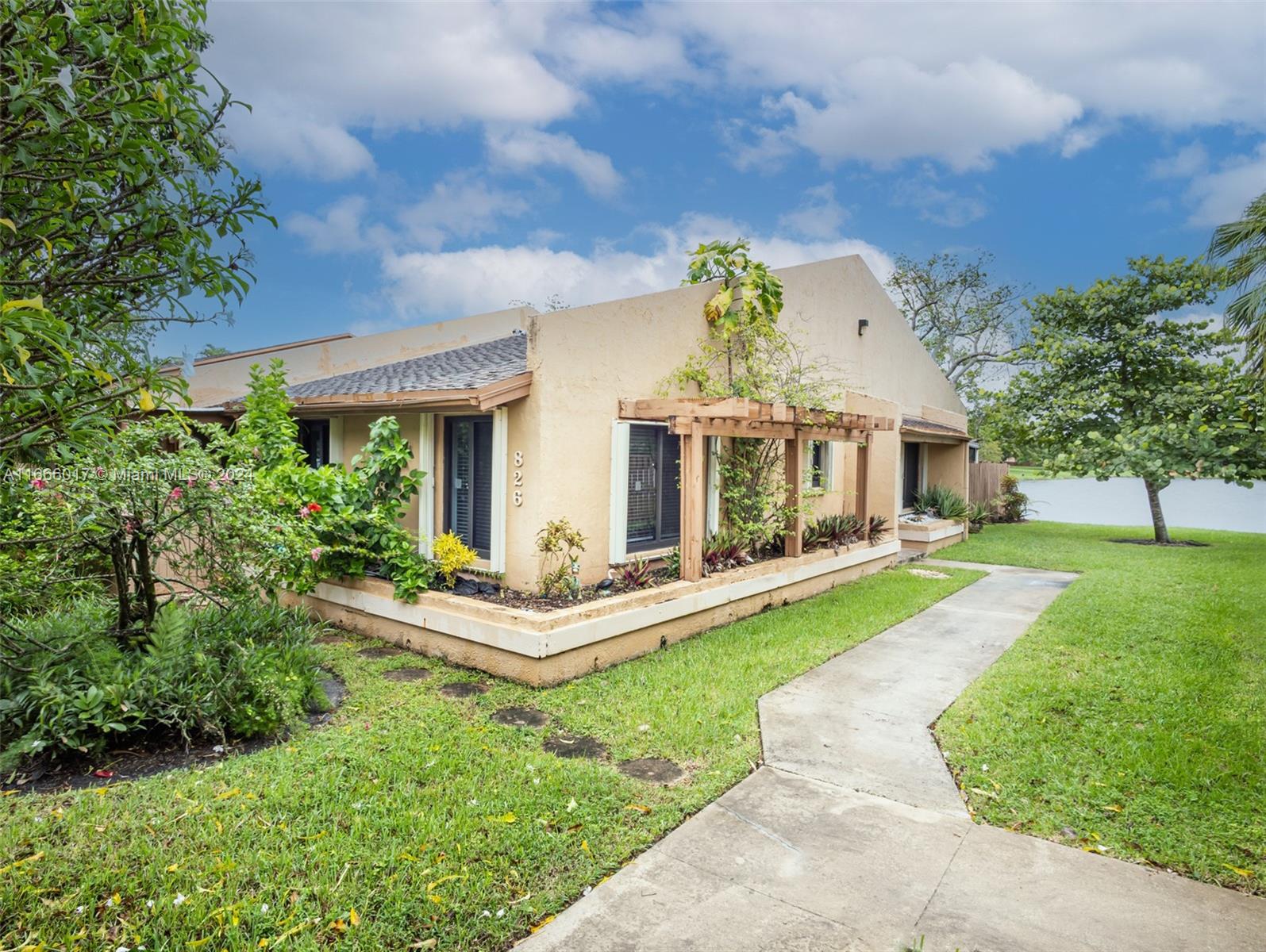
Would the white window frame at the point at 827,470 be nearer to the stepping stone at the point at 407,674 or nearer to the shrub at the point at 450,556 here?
the shrub at the point at 450,556

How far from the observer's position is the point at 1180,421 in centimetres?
1507

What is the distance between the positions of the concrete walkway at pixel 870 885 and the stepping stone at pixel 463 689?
2.53 metres

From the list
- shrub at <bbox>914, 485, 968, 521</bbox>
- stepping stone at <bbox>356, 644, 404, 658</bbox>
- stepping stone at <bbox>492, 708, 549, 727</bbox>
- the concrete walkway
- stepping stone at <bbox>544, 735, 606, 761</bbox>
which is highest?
shrub at <bbox>914, 485, 968, 521</bbox>

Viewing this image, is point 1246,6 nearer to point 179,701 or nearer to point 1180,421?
point 1180,421

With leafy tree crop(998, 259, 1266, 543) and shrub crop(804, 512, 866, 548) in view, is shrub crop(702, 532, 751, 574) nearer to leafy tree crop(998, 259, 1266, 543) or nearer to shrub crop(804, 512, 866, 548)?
shrub crop(804, 512, 866, 548)

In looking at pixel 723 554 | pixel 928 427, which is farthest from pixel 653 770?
pixel 928 427

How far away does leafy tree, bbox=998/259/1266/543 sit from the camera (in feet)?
45.6

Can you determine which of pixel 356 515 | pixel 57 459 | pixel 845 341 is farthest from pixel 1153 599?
pixel 57 459

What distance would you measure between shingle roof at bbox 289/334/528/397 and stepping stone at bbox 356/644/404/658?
2.78 meters

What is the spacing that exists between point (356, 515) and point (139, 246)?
478cm

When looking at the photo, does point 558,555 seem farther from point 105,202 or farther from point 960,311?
point 960,311

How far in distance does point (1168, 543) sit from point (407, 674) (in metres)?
18.8

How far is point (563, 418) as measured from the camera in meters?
7.28

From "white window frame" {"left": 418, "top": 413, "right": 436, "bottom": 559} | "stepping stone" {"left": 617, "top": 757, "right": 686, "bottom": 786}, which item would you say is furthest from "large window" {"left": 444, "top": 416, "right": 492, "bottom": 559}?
"stepping stone" {"left": 617, "top": 757, "right": 686, "bottom": 786}
